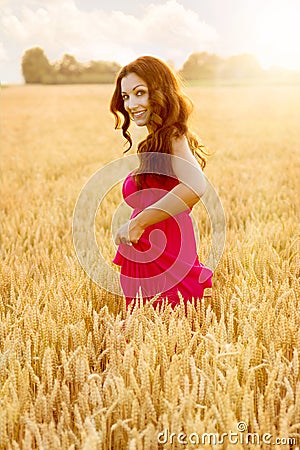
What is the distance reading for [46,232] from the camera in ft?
11.1

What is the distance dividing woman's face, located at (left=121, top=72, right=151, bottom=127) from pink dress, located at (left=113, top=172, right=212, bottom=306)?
231 mm

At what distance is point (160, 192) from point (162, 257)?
25 cm

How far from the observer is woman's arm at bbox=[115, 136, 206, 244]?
80.5 inches

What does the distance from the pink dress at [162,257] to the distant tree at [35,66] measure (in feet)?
161

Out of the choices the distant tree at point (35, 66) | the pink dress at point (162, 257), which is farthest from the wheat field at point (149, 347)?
the distant tree at point (35, 66)

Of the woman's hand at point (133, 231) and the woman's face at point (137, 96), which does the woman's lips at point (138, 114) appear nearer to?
the woman's face at point (137, 96)

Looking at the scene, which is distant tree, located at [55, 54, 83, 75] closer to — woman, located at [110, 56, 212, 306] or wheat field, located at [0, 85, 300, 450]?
wheat field, located at [0, 85, 300, 450]

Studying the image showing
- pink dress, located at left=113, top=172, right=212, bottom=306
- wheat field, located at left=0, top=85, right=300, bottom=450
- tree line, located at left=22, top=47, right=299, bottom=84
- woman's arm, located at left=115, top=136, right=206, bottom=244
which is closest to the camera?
wheat field, located at left=0, top=85, right=300, bottom=450

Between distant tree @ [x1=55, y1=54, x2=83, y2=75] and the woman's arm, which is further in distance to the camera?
distant tree @ [x1=55, y1=54, x2=83, y2=75]

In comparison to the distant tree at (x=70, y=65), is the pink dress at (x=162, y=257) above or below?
below

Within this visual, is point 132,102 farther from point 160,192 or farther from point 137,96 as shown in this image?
point 160,192

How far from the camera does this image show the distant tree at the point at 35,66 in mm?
49250

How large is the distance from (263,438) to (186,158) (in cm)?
109

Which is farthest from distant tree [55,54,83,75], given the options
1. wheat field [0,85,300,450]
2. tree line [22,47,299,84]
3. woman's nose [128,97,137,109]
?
woman's nose [128,97,137,109]
